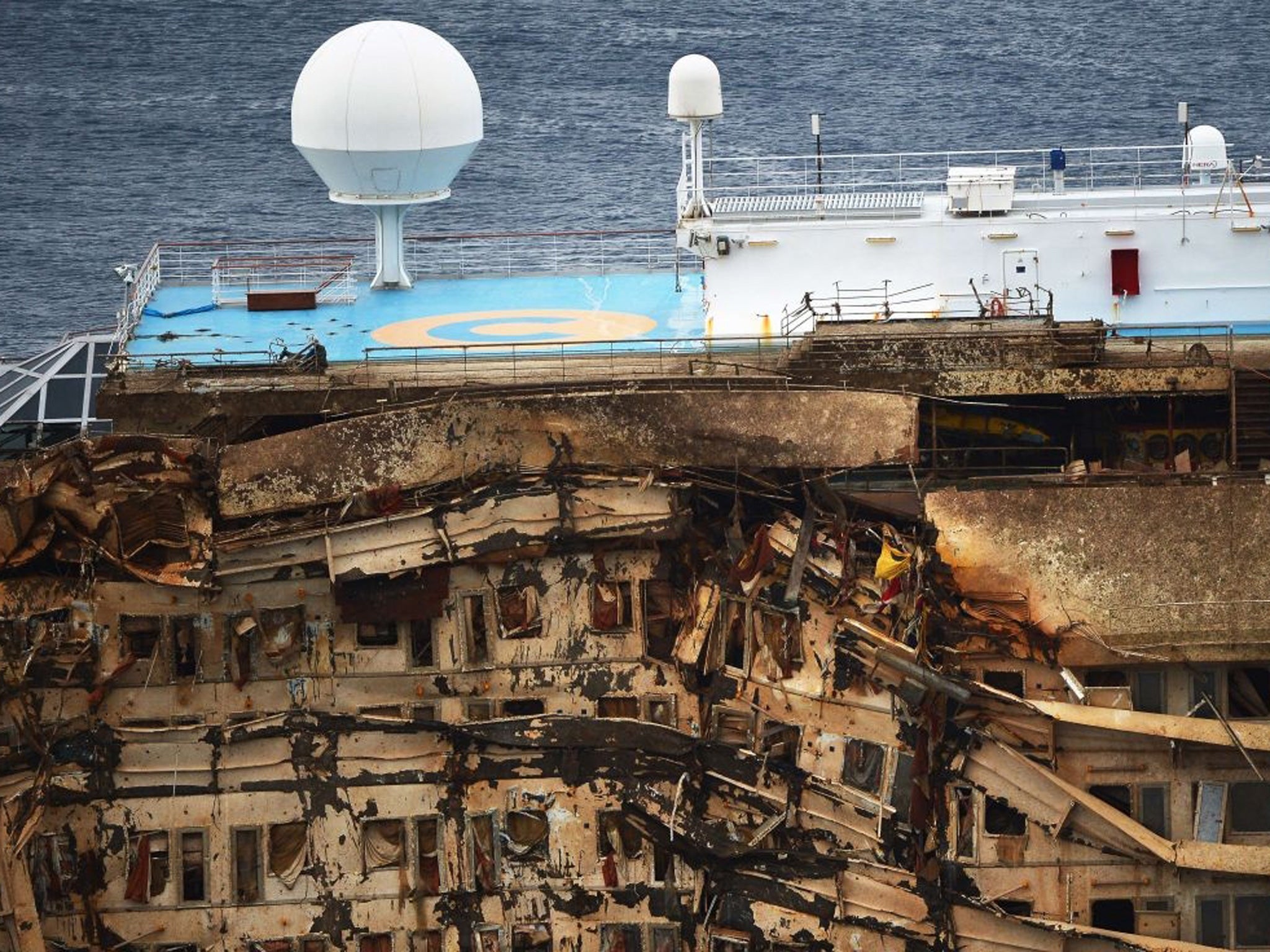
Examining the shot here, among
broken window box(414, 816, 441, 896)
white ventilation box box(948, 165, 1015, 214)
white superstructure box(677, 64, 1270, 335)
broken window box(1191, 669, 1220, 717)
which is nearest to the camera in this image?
broken window box(1191, 669, 1220, 717)

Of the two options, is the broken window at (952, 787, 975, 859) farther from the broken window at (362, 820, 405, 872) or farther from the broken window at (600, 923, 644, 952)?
the broken window at (362, 820, 405, 872)

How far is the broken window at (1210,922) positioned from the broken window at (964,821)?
413cm

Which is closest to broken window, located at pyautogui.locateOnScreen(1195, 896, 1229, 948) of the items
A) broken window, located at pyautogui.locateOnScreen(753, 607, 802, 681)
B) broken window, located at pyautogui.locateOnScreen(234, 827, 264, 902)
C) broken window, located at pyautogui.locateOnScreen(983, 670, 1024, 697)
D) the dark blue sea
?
broken window, located at pyautogui.locateOnScreen(983, 670, 1024, 697)

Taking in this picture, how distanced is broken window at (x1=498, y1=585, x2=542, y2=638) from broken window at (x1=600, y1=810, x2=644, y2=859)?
361cm

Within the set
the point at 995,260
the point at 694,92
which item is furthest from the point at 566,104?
the point at 995,260

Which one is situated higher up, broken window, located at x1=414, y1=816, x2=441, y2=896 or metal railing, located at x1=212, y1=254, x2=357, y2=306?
metal railing, located at x1=212, y1=254, x2=357, y2=306

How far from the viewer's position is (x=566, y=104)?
159625 millimetres

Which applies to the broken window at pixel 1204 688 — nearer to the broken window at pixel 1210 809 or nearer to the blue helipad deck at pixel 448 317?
the broken window at pixel 1210 809

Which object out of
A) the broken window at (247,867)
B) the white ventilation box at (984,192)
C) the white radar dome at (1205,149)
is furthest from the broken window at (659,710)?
the white radar dome at (1205,149)

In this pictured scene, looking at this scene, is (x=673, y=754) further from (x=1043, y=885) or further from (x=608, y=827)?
(x=1043, y=885)

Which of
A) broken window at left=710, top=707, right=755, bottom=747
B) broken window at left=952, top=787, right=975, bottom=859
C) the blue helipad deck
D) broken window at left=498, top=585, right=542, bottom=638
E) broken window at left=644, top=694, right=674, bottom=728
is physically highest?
the blue helipad deck

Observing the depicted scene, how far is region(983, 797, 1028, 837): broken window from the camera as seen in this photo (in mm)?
42531

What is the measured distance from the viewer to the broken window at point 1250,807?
1678 inches

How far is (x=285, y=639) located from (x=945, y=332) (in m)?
13.7
